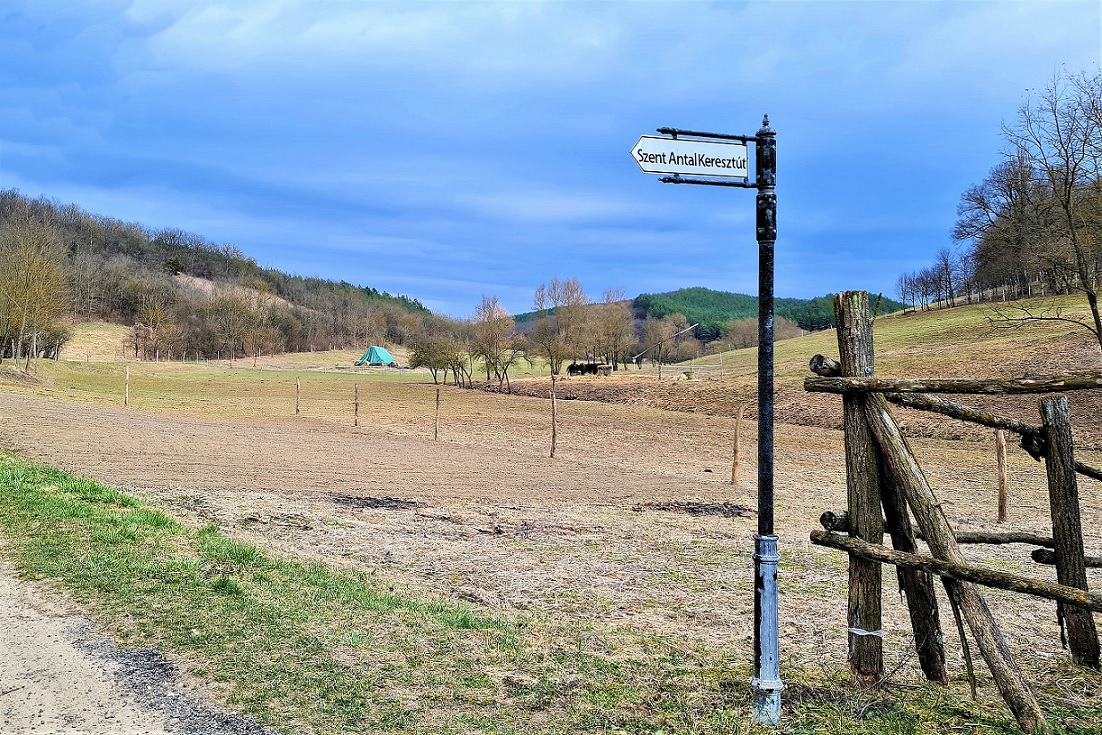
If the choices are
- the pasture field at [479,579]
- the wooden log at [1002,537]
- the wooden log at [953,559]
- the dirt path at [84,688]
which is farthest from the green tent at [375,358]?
the wooden log at [953,559]

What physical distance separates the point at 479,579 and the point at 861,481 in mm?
4314

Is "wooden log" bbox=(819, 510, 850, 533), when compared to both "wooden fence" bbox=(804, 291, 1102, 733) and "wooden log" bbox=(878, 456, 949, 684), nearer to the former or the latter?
"wooden fence" bbox=(804, 291, 1102, 733)

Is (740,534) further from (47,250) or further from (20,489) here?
(47,250)

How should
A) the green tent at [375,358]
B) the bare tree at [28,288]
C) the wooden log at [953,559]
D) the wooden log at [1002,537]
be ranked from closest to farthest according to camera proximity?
1. the wooden log at [953,559]
2. the wooden log at [1002,537]
3. the bare tree at [28,288]
4. the green tent at [375,358]

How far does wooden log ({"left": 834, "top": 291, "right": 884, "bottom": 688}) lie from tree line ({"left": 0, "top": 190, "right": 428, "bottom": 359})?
54022 mm

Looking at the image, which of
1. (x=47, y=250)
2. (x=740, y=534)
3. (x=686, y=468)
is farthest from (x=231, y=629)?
(x=47, y=250)

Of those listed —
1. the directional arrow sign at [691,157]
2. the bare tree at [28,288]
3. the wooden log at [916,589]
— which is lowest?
the wooden log at [916,589]

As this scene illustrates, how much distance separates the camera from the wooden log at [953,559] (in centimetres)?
371

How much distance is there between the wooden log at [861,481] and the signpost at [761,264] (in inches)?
20.8

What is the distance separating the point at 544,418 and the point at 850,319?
103 ft

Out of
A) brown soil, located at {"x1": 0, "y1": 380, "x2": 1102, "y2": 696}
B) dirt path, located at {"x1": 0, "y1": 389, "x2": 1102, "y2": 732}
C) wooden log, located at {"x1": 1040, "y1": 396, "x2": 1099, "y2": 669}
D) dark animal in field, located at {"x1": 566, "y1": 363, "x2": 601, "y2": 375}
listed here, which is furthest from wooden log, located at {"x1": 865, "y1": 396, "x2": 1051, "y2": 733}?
dark animal in field, located at {"x1": 566, "y1": 363, "x2": 601, "y2": 375}

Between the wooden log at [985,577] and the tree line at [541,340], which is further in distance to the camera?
the tree line at [541,340]

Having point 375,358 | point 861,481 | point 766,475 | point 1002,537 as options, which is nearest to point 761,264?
point 766,475

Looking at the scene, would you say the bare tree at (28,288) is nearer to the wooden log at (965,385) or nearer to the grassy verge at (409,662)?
the grassy verge at (409,662)
